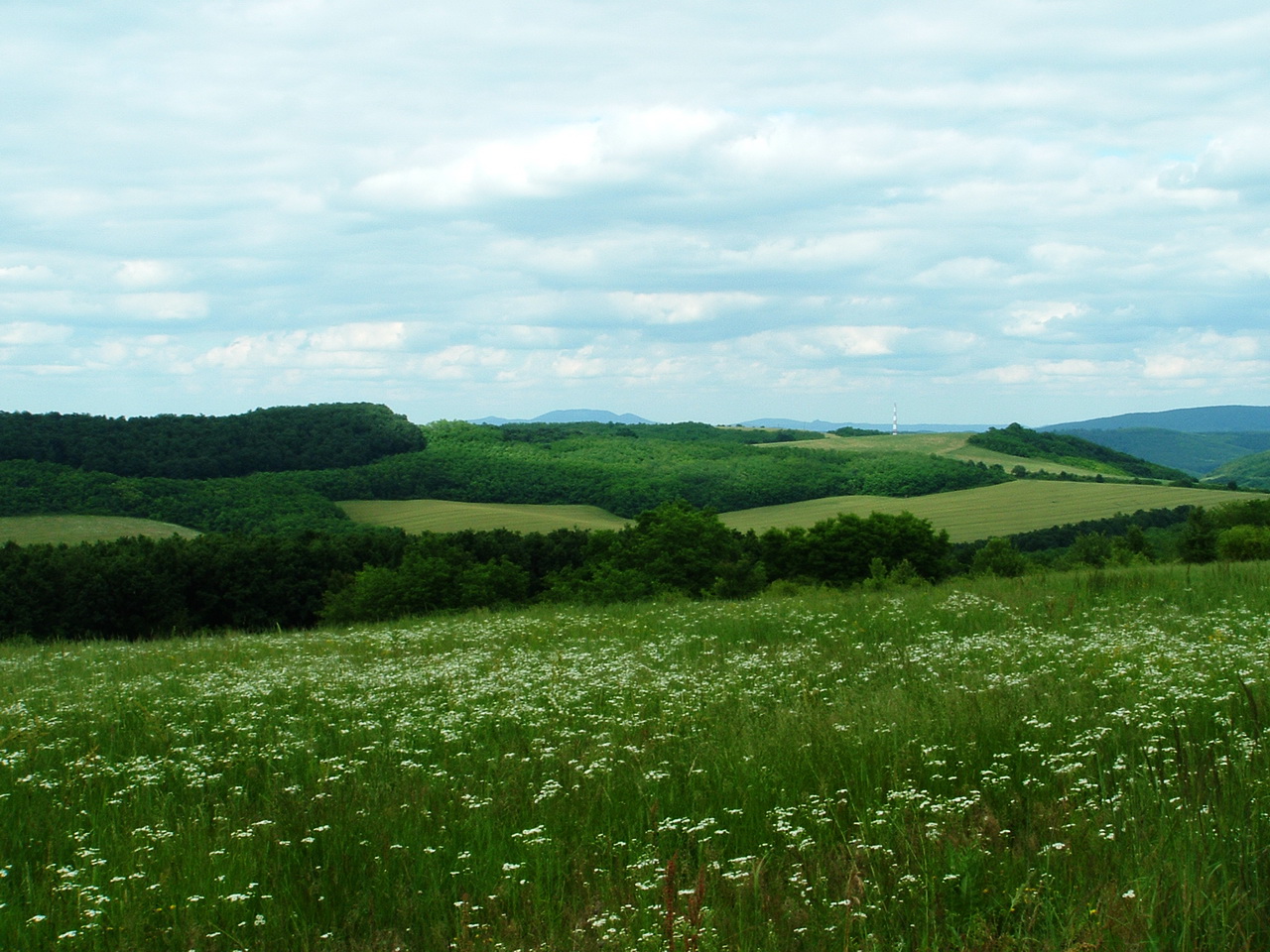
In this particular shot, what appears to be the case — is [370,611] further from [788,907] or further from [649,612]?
[788,907]

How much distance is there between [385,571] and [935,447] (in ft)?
370

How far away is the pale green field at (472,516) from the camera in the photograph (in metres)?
83.7

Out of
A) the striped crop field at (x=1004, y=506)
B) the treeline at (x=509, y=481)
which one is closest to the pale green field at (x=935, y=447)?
the treeline at (x=509, y=481)

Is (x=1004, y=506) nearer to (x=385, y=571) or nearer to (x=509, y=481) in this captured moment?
(x=509, y=481)

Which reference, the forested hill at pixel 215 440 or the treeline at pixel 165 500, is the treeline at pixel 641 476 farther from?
the treeline at pixel 165 500

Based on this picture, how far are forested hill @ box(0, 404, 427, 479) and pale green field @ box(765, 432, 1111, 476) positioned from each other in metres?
60.1

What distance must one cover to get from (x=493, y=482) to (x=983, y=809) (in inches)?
4412

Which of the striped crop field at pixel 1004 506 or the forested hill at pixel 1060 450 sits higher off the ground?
the forested hill at pixel 1060 450

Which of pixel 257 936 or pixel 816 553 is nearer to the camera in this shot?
pixel 257 936

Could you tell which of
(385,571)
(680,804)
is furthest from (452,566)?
(680,804)

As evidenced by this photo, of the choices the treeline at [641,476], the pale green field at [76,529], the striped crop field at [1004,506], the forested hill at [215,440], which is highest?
the forested hill at [215,440]

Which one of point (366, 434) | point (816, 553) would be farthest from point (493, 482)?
point (816, 553)

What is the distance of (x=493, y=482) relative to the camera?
115 meters

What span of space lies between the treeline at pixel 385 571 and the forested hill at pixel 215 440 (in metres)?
54.5
